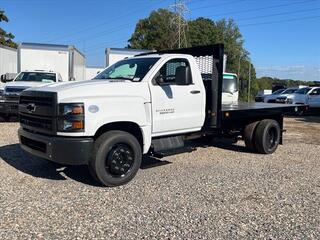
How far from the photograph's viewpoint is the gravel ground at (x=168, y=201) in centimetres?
483

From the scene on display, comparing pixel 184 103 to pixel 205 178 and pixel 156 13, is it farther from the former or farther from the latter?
pixel 156 13

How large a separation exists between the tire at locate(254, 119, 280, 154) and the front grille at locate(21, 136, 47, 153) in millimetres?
5266

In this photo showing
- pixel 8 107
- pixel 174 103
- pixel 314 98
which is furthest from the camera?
pixel 314 98

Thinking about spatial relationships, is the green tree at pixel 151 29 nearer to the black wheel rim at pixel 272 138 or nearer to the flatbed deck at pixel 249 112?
the flatbed deck at pixel 249 112

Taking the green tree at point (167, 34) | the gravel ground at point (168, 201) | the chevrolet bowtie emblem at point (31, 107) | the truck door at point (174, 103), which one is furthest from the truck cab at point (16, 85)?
the green tree at point (167, 34)

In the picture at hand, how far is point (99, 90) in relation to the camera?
6.41m

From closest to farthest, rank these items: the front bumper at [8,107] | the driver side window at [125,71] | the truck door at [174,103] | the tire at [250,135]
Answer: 1. the truck door at [174,103]
2. the driver side window at [125,71]
3. the tire at [250,135]
4. the front bumper at [8,107]

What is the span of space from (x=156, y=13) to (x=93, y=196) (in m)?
72.7

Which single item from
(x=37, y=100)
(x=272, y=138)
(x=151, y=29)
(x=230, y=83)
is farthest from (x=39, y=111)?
(x=151, y=29)

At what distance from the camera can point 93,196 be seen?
19.9 feet

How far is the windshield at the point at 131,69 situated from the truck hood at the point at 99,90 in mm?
333

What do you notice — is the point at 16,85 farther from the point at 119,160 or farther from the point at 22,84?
the point at 119,160

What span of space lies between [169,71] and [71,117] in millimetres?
2254

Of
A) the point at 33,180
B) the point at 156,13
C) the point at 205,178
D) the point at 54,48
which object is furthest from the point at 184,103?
the point at 156,13
